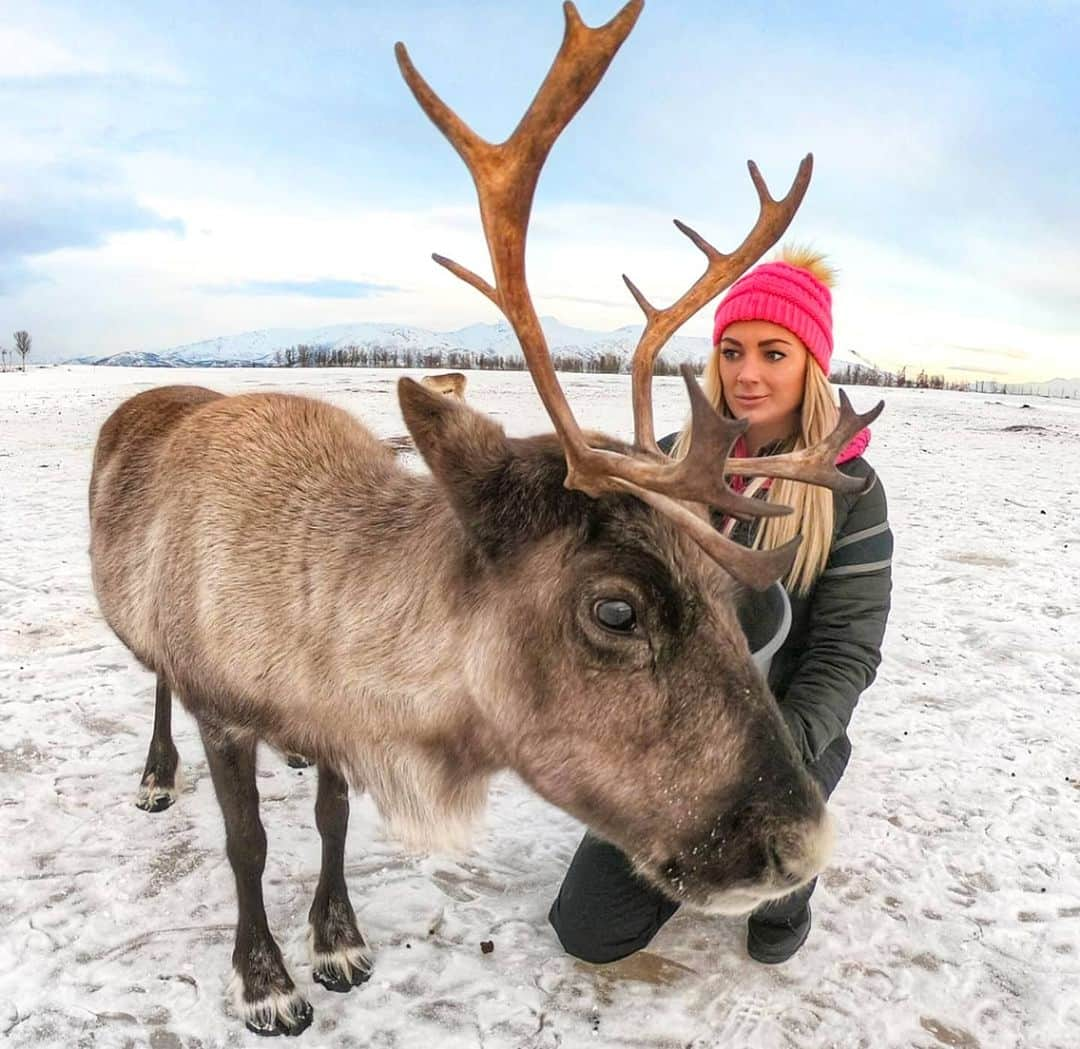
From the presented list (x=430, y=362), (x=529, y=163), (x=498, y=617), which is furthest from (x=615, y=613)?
(x=430, y=362)

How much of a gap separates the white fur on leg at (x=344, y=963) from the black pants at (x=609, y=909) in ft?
2.25

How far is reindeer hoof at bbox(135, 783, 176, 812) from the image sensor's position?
377 centimetres

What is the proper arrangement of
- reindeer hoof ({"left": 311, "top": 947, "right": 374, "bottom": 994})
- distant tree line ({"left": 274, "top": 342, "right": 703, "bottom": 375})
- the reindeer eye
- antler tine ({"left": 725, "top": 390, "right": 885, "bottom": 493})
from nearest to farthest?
the reindeer eye < antler tine ({"left": 725, "top": 390, "right": 885, "bottom": 493}) < reindeer hoof ({"left": 311, "top": 947, "right": 374, "bottom": 994}) < distant tree line ({"left": 274, "top": 342, "right": 703, "bottom": 375})

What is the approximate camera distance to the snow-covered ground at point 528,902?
2715mm

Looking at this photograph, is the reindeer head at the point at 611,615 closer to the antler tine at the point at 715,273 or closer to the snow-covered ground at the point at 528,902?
the antler tine at the point at 715,273

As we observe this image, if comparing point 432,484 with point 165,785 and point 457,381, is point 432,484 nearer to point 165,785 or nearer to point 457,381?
point 165,785

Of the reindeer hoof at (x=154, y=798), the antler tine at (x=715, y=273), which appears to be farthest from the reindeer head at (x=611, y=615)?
the reindeer hoof at (x=154, y=798)

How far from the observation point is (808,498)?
124 inches

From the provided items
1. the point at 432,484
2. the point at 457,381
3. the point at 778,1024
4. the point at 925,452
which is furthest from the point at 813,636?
the point at 925,452

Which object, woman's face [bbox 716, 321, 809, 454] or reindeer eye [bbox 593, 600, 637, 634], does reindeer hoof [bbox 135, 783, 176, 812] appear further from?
woman's face [bbox 716, 321, 809, 454]

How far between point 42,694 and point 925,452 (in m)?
17.4

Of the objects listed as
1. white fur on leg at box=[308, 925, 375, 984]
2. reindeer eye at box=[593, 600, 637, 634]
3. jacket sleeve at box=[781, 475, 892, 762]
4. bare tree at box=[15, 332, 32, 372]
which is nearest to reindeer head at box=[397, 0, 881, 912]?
reindeer eye at box=[593, 600, 637, 634]

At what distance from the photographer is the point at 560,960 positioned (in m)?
2.98

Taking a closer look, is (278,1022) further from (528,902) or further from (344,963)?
(528,902)
